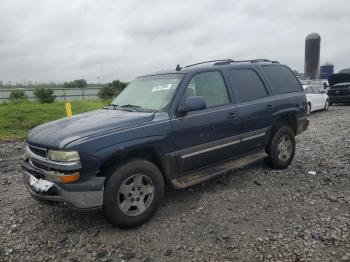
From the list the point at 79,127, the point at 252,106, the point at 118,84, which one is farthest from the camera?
the point at 118,84

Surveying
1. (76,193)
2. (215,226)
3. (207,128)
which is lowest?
(215,226)

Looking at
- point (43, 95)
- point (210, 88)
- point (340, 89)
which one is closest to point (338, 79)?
point (340, 89)

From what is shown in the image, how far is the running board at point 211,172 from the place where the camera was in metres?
4.43

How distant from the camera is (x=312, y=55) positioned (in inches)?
1071

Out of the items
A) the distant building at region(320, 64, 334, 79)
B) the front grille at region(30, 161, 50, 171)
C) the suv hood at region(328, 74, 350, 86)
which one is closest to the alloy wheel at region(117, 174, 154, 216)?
the front grille at region(30, 161, 50, 171)

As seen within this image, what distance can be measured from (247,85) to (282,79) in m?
1.11

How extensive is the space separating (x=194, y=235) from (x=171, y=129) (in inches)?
51.5

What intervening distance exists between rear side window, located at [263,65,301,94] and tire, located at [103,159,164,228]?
9.77ft

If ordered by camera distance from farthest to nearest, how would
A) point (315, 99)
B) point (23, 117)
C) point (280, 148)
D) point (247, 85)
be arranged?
point (315, 99)
point (23, 117)
point (280, 148)
point (247, 85)

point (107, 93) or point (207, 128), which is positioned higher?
point (207, 128)

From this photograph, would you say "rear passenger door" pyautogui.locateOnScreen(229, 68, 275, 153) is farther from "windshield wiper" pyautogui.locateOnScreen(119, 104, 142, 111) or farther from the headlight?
the headlight

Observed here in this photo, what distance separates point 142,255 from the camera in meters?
3.47

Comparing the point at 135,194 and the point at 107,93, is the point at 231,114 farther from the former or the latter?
the point at 107,93

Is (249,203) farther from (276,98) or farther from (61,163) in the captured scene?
(61,163)
